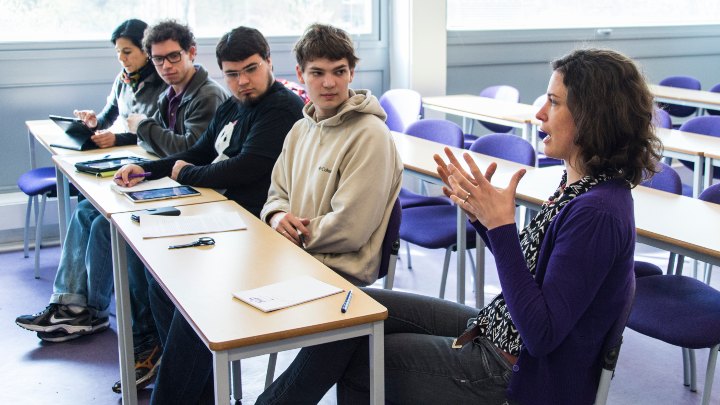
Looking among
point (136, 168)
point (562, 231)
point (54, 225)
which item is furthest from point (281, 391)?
point (54, 225)

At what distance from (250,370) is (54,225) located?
2305mm

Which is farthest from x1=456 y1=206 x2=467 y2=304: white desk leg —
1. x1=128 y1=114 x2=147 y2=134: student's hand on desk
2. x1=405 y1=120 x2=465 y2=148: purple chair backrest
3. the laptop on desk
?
the laptop on desk

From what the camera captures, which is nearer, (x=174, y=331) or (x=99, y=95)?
(x=174, y=331)

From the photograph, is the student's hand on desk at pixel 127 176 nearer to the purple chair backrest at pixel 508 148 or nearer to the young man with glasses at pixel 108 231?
the young man with glasses at pixel 108 231

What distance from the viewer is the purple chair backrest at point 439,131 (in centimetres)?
396

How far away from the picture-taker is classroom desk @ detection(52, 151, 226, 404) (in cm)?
249

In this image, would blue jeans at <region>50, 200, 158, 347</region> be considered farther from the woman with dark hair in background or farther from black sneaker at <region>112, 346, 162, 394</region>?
the woman with dark hair in background

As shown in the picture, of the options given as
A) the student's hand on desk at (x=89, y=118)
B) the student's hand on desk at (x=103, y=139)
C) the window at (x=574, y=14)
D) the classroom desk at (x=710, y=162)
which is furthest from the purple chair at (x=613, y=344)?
the window at (x=574, y=14)

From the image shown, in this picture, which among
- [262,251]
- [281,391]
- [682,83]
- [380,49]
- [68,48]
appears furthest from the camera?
[682,83]

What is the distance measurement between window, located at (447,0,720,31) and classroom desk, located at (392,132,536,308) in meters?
2.28

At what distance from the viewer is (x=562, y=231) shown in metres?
1.59

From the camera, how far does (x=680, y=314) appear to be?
2.39 m

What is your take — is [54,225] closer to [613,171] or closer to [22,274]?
[22,274]

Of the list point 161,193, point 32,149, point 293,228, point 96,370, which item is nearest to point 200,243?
point 293,228
